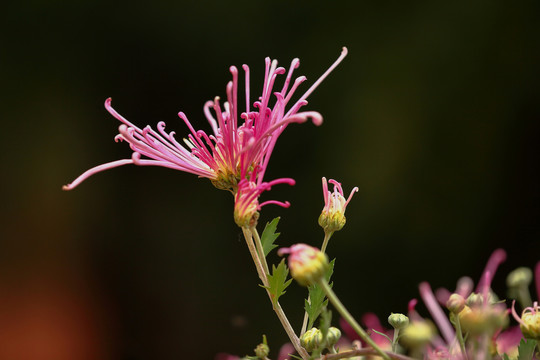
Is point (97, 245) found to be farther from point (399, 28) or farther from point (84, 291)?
point (399, 28)

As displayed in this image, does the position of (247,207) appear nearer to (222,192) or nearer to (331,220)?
(331,220)

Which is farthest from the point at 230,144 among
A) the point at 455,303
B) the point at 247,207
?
the point at 455,303

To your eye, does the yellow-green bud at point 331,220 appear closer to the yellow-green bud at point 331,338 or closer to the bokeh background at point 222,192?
the yellow-green bud at point 331,338

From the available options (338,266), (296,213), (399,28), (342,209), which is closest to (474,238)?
(338,266)

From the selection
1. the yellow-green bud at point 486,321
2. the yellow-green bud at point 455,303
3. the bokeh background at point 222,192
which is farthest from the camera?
the bokeh background at point 222,192

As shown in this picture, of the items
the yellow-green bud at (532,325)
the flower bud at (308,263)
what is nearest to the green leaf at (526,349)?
the yellow-green bud at (532,325)
